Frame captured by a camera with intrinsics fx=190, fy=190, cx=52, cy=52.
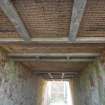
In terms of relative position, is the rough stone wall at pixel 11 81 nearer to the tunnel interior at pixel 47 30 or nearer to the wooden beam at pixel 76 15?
the tunnel interior at pixel 47 30

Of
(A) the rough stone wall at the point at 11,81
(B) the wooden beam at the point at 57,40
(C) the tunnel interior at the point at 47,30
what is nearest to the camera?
(C) the tunnel interior at the point at 47,30

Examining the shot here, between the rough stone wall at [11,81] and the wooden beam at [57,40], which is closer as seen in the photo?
the wooden beam at [57,40]

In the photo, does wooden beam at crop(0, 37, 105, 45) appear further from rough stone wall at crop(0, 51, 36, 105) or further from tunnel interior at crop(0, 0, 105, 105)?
rough stone wall at crop(0, 51, 36, 105)

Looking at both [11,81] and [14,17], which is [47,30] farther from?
[11,81]

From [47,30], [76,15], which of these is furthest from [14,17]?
[76,15]

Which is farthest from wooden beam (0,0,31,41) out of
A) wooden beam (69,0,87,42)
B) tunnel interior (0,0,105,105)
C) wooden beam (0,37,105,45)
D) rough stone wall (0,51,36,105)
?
rough stone wall (0,51,36,105)

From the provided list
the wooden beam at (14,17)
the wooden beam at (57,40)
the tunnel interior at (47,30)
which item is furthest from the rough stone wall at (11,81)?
the wooden beam at (14,17)

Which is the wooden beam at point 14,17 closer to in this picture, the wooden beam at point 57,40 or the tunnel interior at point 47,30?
the tunnel interior at point 47,30

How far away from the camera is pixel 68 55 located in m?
3.68

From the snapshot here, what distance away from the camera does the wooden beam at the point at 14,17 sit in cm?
171

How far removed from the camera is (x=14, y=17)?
1.98 metres

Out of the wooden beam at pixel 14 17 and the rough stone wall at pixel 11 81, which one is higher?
the wooden beam at pixel 14 17

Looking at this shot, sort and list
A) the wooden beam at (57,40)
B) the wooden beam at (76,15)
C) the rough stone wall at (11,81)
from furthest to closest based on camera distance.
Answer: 1. the rough stone wall at (11,81)
2. the wooden beam at (57,40)
3. the wooden beam at (76,15)

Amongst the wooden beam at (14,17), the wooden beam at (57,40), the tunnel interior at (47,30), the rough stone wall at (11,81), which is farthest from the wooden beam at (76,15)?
the rough stone wall at (11,81)
